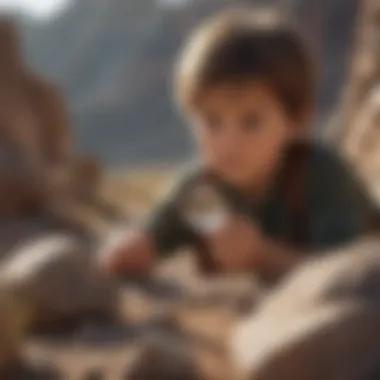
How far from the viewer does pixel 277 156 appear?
582 millimetres

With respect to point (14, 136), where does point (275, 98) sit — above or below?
below

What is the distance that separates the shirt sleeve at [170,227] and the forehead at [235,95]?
6cm

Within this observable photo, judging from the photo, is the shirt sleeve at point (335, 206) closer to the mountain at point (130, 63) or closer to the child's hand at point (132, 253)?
the child's hand at point (132, 253)

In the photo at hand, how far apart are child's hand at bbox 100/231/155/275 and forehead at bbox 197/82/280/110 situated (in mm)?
92

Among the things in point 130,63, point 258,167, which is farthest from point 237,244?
point 130,63

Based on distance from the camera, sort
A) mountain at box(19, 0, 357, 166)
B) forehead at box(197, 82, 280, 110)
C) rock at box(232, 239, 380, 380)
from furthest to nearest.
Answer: mountain at box(19, 0, 357, 166) < forehead at box(197, 82, 280, 110) < rock at box(232, 239, 380, 380)

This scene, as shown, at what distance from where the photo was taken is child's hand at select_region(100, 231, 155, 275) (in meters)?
0.59

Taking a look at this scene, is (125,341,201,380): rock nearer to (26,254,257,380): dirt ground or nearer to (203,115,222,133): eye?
(26,254,257,380): dirt ground

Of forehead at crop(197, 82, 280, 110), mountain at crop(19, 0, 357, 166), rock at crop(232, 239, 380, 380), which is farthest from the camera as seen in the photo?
mountain at crop(19, 0, 357, 166)

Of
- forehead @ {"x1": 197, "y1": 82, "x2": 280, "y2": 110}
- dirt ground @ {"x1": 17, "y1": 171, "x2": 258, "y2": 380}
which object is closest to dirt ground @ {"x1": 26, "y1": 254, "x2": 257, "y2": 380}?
dirt ground @ {"x1": 17, "y1": 171, "x2": 258, "y2": 380}

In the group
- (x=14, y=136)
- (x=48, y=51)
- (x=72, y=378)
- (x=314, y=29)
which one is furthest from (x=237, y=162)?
(x=14, y=136)

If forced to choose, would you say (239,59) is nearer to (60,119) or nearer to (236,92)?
(236,92)

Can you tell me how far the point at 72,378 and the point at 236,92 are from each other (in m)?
0.19

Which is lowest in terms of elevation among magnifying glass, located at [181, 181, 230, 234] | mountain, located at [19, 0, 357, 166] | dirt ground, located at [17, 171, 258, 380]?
dirt ground, located at [17, 171, 258, 380]
